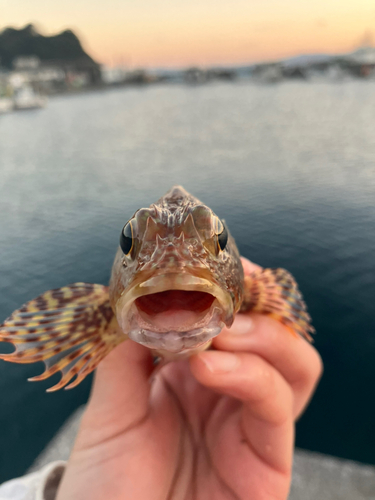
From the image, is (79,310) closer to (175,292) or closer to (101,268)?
(175,292)

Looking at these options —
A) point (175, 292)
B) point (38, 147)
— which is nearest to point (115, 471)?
point (175, 292)

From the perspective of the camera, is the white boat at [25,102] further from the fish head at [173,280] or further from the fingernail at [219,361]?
the fish head at [173,280]

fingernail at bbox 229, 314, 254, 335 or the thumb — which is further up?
fingernail at bbox 229, 314, 254, 335

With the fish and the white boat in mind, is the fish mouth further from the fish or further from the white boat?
the white boat

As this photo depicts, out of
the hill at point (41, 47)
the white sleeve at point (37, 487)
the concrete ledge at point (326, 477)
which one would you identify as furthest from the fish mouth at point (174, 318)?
the hill at point (41, 47)

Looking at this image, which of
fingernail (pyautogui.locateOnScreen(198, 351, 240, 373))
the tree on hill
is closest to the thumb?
fingernail (pyautogui.locateOnScreen(198, 351, 240, 373))

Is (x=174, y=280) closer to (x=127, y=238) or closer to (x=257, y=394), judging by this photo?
(x=127, y=238)
